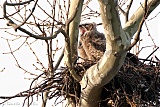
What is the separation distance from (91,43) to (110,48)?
2.77 metres

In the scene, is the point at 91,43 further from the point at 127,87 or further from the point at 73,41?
the point at 127,87

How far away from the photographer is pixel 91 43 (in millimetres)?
7168

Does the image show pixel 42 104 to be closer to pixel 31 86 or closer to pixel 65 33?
pixel 31 86

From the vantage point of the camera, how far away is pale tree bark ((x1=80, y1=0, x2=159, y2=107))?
4223 millimetres

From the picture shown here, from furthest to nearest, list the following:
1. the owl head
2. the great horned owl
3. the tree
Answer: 1. the owl head
2. the great horned owl
3. the tree

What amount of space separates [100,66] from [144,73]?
51.2 inches

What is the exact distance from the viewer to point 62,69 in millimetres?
5570

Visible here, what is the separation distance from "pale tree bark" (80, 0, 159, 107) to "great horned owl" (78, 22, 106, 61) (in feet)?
5.64

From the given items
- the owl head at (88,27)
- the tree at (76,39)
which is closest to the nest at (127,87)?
the tree at (76,39)

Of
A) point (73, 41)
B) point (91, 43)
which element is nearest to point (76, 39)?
point (73, 41)

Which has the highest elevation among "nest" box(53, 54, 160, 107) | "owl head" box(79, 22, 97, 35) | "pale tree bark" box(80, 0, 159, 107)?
"owl head" box(79, 22, 97, 35)

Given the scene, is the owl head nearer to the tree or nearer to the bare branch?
the tree

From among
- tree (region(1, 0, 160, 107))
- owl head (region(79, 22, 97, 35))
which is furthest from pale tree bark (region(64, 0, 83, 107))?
owl head (region(79, 22, 97, 35))

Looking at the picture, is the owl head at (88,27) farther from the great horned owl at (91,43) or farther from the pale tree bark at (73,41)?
the pale tree bark at (73,41)
